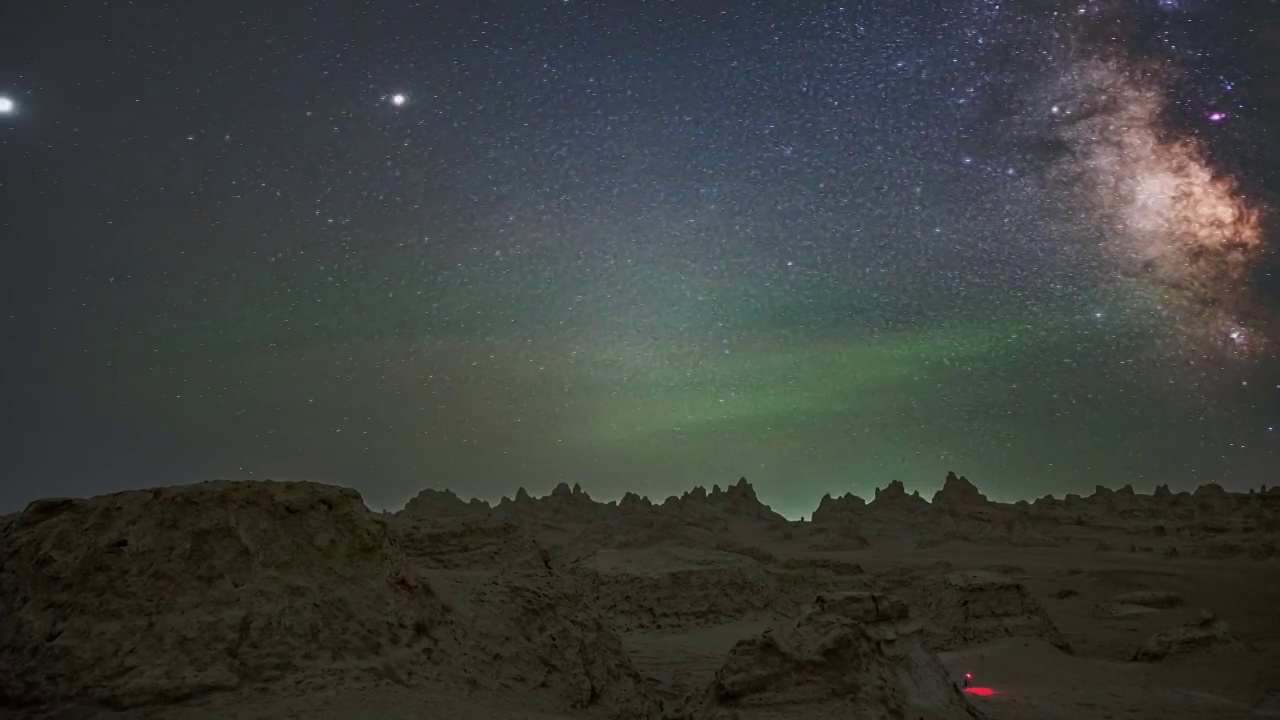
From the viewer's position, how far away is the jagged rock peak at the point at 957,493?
52.4m

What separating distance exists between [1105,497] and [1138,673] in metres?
45.5

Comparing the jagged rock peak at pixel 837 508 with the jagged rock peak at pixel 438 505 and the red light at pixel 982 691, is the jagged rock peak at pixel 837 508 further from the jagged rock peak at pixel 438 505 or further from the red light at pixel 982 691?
the red light at pixel 982 691

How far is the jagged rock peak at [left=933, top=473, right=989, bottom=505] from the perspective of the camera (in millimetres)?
52381

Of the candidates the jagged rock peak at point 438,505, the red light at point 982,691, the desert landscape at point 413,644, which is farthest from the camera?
the jagged rock peak at point 438,505

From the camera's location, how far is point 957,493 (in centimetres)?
5322

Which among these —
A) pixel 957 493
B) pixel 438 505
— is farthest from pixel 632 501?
pixel 957 493

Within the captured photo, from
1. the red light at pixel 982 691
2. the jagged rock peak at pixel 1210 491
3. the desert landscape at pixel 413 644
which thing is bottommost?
the red light at pixel 982 691

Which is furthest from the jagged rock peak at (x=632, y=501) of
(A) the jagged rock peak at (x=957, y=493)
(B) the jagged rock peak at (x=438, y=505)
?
(A) the jagged rock peak at (x=957, y=493)

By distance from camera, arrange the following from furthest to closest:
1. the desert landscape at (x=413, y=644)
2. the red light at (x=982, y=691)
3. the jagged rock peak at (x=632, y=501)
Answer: the jagged rock peak at (x=632, y=501) < the red light at (x=982, y=691) < the desert landscape at (x=413, y=644)

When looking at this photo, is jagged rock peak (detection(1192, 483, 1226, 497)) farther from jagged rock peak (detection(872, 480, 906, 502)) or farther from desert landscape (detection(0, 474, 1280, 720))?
desert landscape (detection(0, 474, 1280, 720))

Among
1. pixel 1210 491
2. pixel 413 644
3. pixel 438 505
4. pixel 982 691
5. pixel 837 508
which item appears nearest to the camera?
pixel 413 644

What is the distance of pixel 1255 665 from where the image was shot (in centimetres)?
1522

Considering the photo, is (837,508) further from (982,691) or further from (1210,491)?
(982,691)

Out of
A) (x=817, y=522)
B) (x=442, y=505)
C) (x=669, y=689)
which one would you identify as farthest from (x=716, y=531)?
(x=669, y=689)
